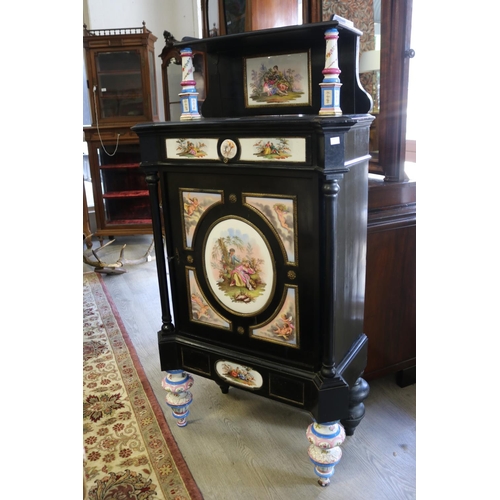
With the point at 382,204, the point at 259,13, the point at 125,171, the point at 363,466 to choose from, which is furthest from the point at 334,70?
the point at 125,171

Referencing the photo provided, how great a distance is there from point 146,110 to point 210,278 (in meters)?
2.86

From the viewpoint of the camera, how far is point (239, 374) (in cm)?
157

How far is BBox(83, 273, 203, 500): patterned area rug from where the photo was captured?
1.52 metres

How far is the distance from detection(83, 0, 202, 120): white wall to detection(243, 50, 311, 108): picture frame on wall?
290 cm

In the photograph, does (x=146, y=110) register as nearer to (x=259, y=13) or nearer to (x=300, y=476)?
(x=259, y=13)

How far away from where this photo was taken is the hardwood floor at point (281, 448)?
1.49 meters

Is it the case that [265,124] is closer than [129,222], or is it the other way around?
[265,124]

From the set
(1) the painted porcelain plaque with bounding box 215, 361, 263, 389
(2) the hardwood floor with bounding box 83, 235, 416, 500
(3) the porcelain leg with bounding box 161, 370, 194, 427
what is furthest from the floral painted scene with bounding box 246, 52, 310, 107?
(2) the hardwood floor with bounding box 83, 235, 416, 500

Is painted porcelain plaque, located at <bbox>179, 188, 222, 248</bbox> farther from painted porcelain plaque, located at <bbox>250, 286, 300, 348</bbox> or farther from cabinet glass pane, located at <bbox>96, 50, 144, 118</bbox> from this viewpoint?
cabinet glass pane, located at <bbox>96, 50, 144, 118</bbox>

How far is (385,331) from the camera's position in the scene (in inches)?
73.7

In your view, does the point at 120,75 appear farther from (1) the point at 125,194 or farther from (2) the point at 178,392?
(2) the point at 178,392

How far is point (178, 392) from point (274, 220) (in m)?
0.84

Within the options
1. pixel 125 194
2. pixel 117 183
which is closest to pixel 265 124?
pixel 125 194

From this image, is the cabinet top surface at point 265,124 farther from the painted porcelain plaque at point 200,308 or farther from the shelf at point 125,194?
the shelf at point 125,194
